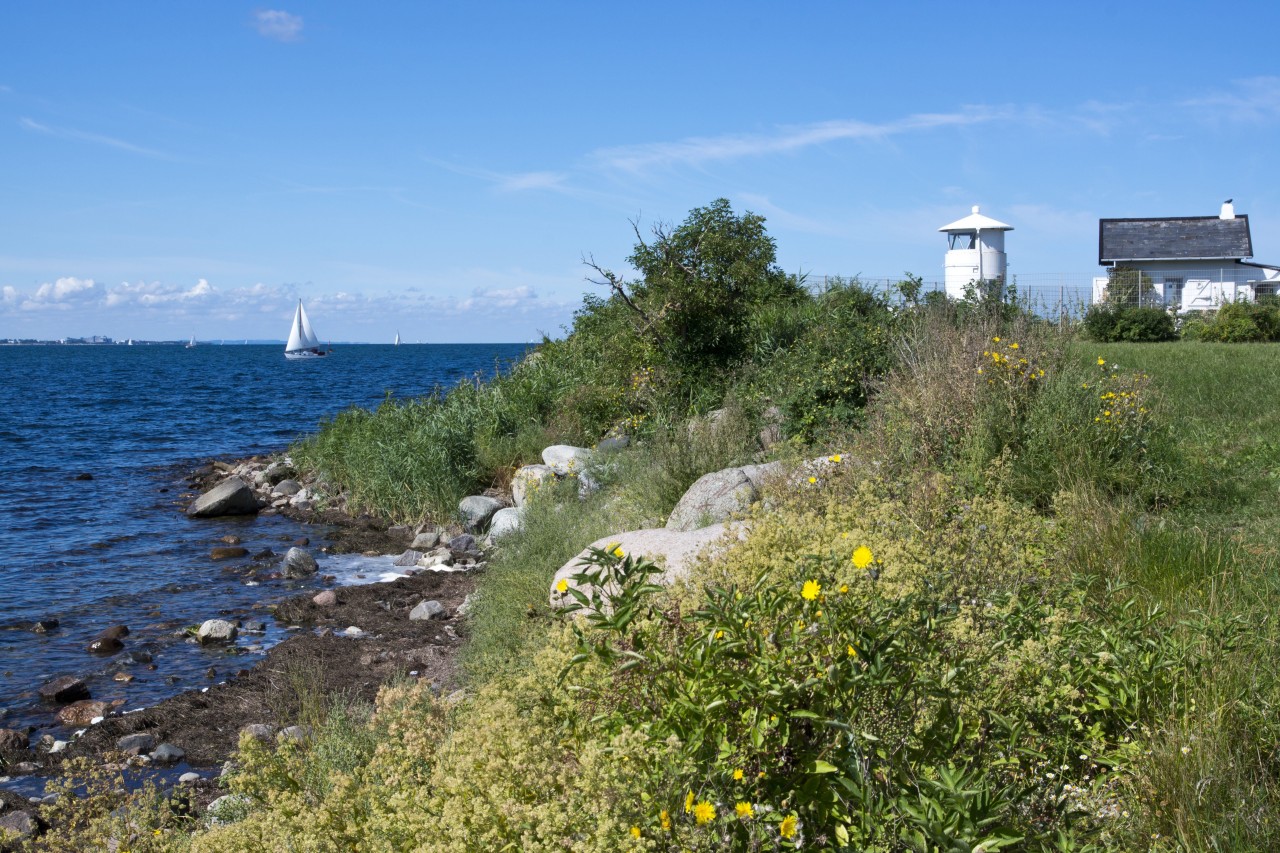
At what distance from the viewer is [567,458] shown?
12.9m

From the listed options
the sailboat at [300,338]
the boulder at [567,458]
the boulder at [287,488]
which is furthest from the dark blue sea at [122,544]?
the sailboat at [300,338]

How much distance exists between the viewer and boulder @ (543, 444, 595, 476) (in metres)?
12.0

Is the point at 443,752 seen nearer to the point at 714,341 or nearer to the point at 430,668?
the point at 430,668

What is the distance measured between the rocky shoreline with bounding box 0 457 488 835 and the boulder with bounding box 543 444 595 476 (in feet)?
5.13

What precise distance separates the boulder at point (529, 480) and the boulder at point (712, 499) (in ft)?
10.2

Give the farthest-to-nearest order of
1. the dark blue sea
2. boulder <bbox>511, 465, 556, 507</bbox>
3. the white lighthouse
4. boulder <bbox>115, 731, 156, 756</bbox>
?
the white lighthouse, boulder <bbox>511, 465, 556, 507</bbox>, the dark blue sea, boulder <bbox>115, 731, 156, 756</bbox>

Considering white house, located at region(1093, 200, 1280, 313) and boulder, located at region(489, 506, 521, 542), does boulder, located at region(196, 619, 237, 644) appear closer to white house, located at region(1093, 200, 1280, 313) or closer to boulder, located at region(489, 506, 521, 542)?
boulder, located at region(489, 506, 521, 542)

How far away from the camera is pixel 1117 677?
344 centimetres

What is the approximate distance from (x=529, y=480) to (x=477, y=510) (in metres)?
2.64

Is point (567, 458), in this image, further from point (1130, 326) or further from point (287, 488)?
point (1130, 326)

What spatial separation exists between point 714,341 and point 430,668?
25.0ft

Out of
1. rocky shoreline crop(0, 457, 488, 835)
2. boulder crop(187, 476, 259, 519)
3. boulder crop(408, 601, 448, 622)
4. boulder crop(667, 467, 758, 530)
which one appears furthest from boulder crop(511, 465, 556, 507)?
boulder crop(187, 476, 259, 519)

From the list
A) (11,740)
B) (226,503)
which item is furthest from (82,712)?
(226,503)

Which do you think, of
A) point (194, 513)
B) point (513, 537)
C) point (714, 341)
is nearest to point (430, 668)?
point (513, 537)
